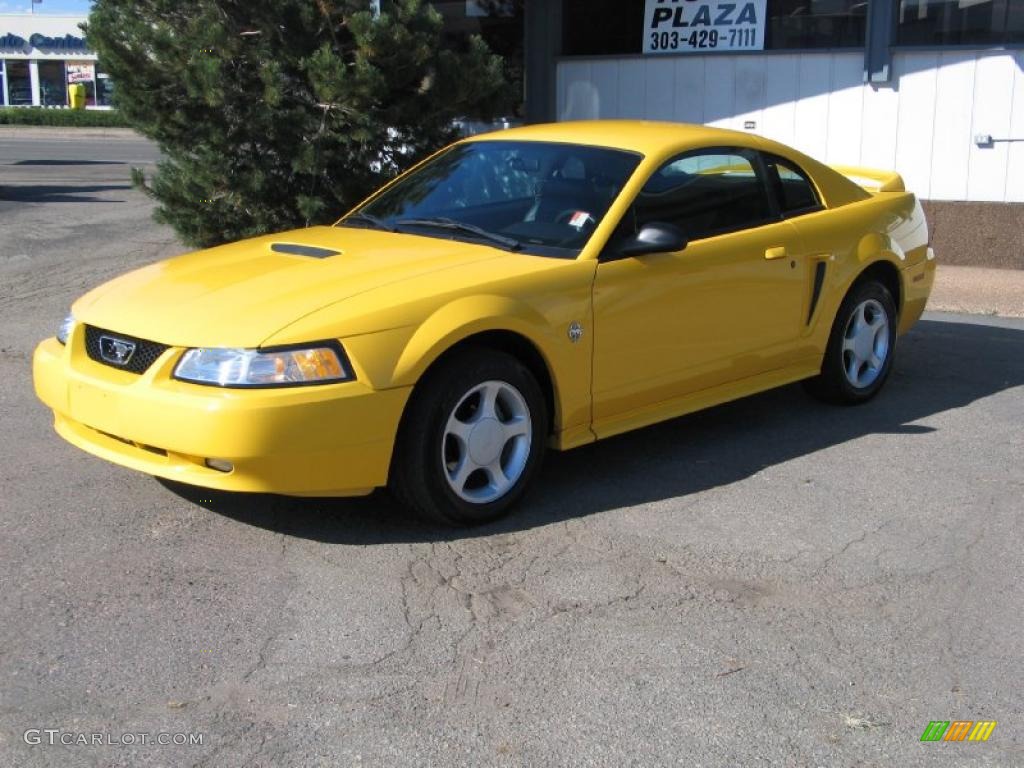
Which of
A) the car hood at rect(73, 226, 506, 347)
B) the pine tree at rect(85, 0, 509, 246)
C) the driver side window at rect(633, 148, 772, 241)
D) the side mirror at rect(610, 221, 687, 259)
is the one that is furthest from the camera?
the pine tree at rect(85, 0, 509, 246)

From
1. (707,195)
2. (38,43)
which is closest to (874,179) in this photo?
(707,195)

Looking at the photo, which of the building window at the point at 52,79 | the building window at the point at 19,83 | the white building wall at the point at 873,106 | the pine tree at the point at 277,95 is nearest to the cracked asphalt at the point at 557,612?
the pine tree at the point at 277,95

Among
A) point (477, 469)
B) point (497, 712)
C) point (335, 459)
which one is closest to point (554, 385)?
point (477, 469)

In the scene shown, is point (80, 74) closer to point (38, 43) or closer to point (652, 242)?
point (38, 43)

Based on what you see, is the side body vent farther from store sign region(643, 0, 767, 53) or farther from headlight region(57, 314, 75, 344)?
store sign region(643, 0, 767, 53)

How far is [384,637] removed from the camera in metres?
4.00

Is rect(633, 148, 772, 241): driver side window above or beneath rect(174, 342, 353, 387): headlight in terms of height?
above

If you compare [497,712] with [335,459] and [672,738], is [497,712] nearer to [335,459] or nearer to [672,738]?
[672,738]

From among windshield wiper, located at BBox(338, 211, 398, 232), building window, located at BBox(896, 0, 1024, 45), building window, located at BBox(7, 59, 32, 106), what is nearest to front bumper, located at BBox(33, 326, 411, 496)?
windshield wiper, located at BBox(338, 211, 398, 232)

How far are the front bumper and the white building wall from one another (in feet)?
27.0

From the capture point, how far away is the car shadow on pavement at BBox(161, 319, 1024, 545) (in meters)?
5.00

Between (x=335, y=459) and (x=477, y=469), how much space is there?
2.19 ft

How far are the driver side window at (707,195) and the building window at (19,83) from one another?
2165 inches

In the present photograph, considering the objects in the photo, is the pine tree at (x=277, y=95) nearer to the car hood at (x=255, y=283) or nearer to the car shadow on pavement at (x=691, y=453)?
the car hood at (x=255, y=283)
